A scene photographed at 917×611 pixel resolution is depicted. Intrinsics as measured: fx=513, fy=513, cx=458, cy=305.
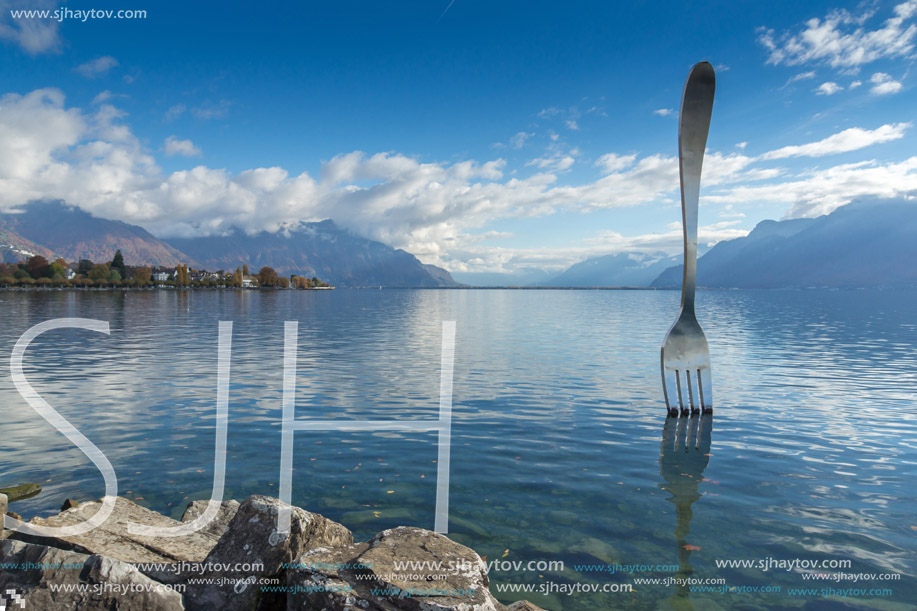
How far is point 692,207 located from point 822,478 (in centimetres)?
721

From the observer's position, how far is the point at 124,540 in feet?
24.7

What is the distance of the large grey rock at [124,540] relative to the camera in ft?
23.0

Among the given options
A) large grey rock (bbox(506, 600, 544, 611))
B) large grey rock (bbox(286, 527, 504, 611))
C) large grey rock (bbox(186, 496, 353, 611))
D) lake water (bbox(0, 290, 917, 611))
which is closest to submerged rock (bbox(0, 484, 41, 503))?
lake water (bbox(0, 290, 917, 611))

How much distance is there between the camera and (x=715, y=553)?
8.80 m

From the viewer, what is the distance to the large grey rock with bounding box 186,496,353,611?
6082 millimetres

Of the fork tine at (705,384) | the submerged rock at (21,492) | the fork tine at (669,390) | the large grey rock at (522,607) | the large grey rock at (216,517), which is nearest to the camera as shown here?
the large grey rock at (522,607)

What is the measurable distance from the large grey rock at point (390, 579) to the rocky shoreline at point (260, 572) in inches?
0.4

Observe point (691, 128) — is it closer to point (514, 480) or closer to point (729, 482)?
point (729, 482)

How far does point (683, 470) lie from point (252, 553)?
1045cm

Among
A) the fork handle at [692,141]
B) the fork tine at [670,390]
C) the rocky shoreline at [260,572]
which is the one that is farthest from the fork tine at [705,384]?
the rocky shoreline at [260,572]

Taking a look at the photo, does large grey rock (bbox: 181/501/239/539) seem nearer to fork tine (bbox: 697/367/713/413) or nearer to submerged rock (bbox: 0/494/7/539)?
submerged rock (bbox: 0/494/7/539)

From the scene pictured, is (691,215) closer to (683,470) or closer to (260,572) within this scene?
(683,470)

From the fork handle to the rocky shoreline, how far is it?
9021mm

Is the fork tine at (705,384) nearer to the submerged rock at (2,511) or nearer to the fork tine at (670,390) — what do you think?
the fork tine at (670,390)
